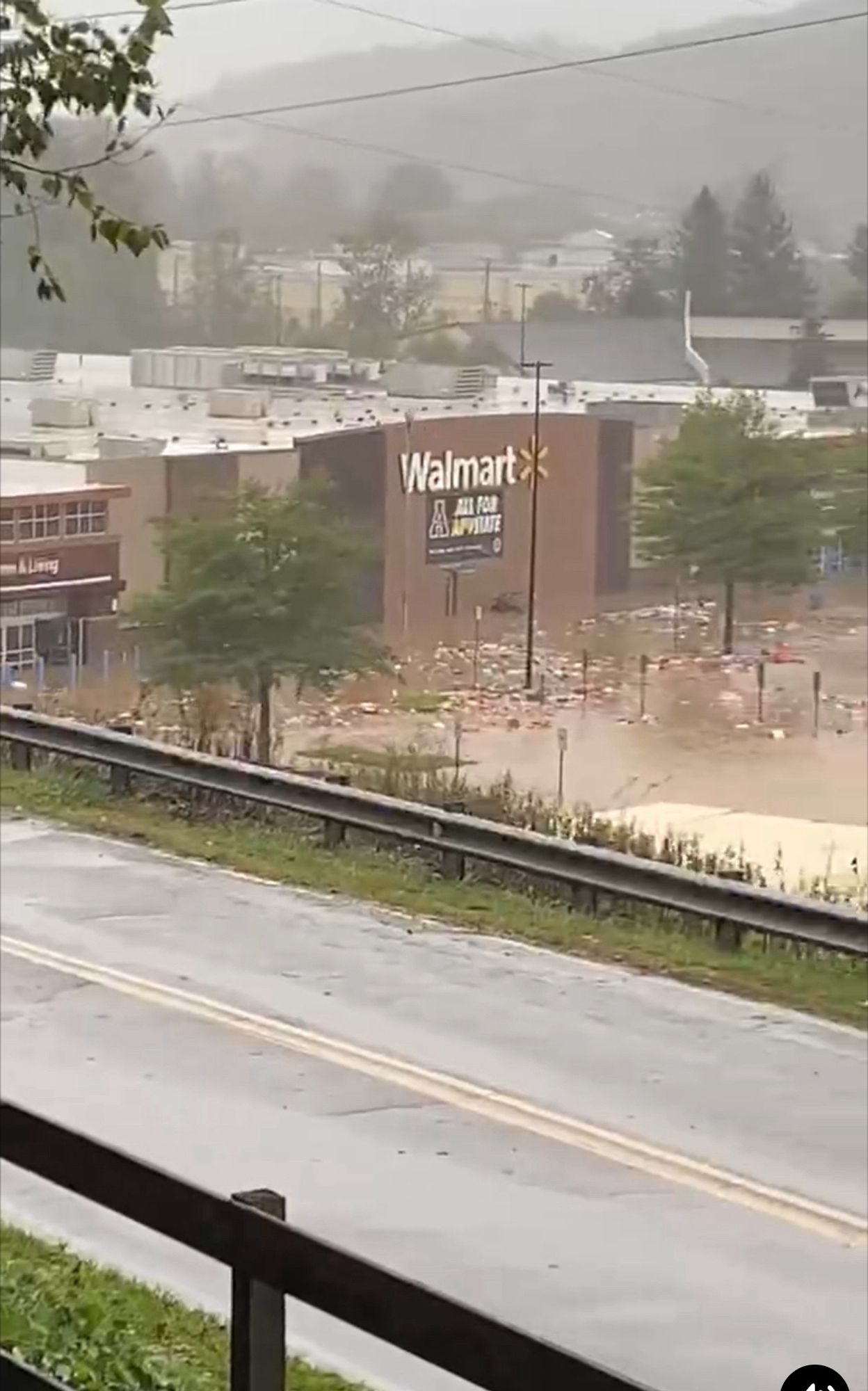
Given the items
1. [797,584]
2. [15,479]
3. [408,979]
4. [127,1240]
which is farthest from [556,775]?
[127,1240]

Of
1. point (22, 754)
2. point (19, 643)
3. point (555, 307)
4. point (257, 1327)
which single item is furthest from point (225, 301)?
point (257, 1327)

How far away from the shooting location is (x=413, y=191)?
1073 centimetres

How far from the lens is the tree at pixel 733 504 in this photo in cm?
936

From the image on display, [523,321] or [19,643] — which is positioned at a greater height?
[523,321]

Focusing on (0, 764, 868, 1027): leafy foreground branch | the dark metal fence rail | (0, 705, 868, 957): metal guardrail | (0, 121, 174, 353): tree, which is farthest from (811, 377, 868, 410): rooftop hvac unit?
the dark metal fence rail

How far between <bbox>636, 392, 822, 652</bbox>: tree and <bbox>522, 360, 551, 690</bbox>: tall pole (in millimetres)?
610

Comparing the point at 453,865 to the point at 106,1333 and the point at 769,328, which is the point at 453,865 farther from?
the point at 106,1333

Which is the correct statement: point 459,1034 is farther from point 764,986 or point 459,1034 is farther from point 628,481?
point 628,481

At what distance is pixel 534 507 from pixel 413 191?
1.62 m

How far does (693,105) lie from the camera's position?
9.78 meters

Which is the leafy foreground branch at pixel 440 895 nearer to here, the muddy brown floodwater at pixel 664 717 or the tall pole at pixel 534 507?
the muddy brown floodwater at pixel 664 717

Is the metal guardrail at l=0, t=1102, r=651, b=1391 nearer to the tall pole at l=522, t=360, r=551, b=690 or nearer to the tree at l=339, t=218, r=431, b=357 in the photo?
the tall pole at l=522, t=360, r=551, b=690

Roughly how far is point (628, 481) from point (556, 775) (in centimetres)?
133

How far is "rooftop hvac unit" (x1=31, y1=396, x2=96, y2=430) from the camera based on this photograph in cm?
1174
